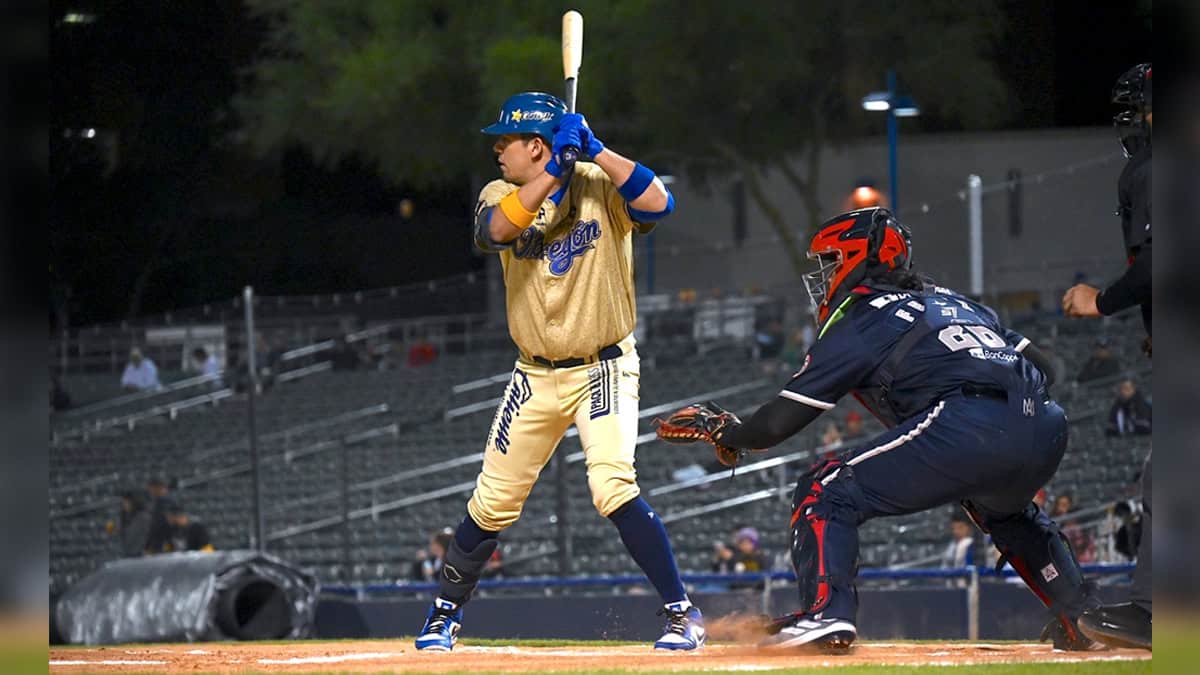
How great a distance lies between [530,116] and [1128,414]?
7.97m

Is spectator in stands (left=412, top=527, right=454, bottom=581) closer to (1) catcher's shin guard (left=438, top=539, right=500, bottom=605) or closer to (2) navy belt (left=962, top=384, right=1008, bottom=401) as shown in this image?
(1) catcher's shin guard (left=438, top=539, right=500, bottom=605)

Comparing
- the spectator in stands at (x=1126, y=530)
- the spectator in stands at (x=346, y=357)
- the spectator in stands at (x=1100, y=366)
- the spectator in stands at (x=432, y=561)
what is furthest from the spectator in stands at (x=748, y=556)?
the spectator in stands at (x=346, y=357)

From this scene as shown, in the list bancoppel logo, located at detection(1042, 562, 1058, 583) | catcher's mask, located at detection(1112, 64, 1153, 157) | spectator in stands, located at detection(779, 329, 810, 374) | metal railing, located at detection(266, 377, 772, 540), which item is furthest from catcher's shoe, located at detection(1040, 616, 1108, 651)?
spectator in stands, located at detection(779, 329, 810, 374)

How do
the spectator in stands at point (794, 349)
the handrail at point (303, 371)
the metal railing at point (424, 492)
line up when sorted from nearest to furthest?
the metal railing at point (424, 492), the spectator in stands at point (794, 349), the handrail at point (303, 371)

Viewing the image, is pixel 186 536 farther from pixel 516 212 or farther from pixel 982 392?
pixel 982 392

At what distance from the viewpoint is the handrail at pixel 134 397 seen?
2028 centimetres

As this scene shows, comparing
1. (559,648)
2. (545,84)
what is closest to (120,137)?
(545,84)

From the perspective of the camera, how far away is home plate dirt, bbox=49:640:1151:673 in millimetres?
4488

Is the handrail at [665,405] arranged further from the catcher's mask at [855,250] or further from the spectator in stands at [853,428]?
the catcher's mask at [855,250]

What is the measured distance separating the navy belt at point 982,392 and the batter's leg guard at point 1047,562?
455 millimetres

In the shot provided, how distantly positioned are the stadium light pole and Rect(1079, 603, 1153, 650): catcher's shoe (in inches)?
598

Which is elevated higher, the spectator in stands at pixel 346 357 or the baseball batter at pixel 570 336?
the spectator in stands at pixel 346 357

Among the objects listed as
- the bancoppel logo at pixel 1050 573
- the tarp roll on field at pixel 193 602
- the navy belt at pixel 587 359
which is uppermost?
the navy belt at pixel 587 359

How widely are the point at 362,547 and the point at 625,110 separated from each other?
11.1 meters
